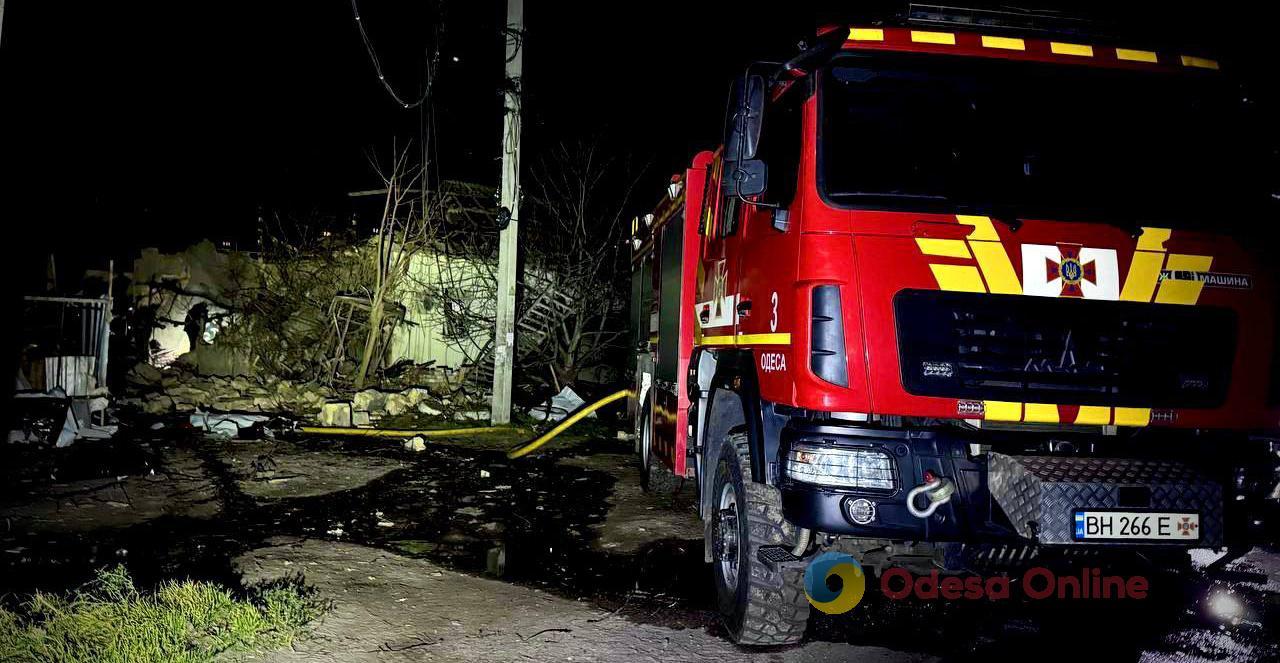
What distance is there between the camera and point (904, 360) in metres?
3.41

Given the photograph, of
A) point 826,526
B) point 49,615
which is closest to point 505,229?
point 49,615

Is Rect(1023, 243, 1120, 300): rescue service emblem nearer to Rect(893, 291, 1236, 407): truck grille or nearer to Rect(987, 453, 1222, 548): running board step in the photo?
Rect(893, 291, 1236, 407): truck grille

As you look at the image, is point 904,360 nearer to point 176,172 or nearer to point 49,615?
point 49,615

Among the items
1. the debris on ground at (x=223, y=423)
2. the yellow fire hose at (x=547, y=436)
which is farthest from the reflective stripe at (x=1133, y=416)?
the debris on ground at (x=223, y=423)

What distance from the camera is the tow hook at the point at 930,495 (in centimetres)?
326

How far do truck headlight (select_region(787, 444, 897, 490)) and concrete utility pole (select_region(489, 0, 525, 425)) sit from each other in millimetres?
9012

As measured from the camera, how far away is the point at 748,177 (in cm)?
382

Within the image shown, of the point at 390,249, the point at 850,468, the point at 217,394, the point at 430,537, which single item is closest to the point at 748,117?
the point at 850,468

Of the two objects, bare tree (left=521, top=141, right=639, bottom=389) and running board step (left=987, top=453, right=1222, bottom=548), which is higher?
bare tree (left=521, top=141, right=639, bottom=389)

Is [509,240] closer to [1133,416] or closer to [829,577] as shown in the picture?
[829,577]

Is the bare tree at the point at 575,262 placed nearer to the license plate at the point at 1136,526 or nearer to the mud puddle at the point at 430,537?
the mud puddle at the point at 430,537

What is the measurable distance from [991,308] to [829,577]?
163 cm

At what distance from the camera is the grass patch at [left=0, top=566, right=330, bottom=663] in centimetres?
355

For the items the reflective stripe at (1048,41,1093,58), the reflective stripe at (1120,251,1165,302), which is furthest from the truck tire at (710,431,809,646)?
the reflective stripe at (1048,41,1093,58)
